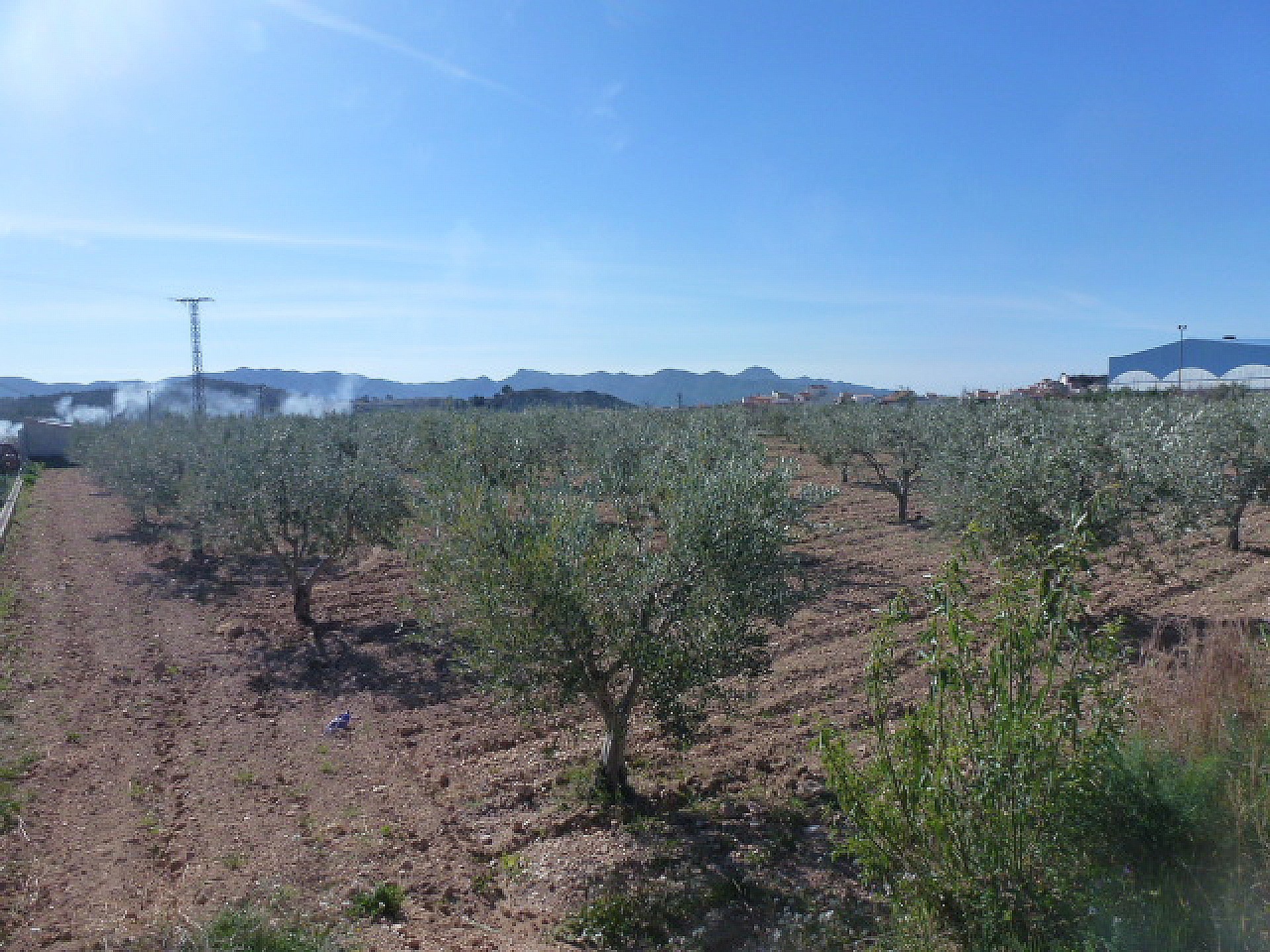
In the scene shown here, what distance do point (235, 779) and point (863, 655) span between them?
294 inches

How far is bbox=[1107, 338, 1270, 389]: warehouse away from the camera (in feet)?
186

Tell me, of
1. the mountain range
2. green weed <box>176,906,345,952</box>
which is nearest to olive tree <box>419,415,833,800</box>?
green weed <box>176,906,345,952</box>

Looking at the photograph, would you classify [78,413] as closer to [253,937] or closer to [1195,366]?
[253,937]

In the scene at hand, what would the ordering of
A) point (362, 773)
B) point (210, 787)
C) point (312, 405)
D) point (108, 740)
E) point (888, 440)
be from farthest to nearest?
point (312, 405), point (888, 440), point (108, 740), point (362, 773), point (210, 787)

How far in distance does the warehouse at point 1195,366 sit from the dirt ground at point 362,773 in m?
50.2

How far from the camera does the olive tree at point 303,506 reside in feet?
43.8

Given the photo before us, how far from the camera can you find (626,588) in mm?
6652

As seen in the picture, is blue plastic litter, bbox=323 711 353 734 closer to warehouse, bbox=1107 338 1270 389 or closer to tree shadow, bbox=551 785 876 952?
tree shadow, bbox=551 785 876 952

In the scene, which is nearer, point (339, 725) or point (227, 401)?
point (339, 725)

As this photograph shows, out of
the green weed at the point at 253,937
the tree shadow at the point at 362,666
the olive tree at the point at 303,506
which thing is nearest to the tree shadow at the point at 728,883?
the green weed at the point at 253,937

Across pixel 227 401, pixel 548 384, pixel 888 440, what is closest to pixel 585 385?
pixel 548 384

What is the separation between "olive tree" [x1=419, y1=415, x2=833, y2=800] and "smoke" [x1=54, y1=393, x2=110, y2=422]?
49.6 m

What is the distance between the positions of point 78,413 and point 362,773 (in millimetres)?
61557

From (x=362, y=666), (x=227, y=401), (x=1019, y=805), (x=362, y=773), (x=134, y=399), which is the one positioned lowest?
(x=362, y=773)
